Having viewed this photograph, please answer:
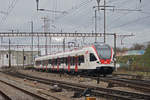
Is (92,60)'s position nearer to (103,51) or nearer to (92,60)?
(92,60)

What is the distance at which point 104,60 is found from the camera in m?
26.3

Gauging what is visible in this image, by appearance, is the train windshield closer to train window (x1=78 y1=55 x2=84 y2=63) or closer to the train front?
the train front

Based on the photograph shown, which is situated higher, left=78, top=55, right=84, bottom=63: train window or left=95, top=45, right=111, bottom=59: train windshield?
left=95, top=45, right=111, bottom=59: train windshield

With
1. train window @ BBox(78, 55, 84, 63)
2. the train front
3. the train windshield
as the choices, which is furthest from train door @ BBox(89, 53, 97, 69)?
train window @ BBox(78, 55, 84, 63)

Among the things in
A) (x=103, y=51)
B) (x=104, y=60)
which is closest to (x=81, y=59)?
(x=103, y=51)

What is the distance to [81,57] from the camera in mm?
29641

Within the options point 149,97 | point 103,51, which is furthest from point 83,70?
point 149,97

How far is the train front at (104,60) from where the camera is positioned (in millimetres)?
26172

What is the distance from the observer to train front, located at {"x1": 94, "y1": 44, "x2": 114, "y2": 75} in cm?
2617

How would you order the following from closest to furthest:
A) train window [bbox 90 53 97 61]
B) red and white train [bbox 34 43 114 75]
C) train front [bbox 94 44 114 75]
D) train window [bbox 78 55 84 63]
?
train front [bbox 94 44 114 75] → red and white train [bbox 34 43 114 75] → train window [bbox 90 53 97 61] → train window [bbox 78 55 84 63]

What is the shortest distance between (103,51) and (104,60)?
1.00m

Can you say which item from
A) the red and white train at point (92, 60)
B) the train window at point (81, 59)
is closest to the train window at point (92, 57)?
the red and white train at point (92, 60)

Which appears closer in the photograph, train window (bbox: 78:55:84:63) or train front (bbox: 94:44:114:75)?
train front (bbox: 94:44:114:75)

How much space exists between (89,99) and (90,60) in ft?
53.0
